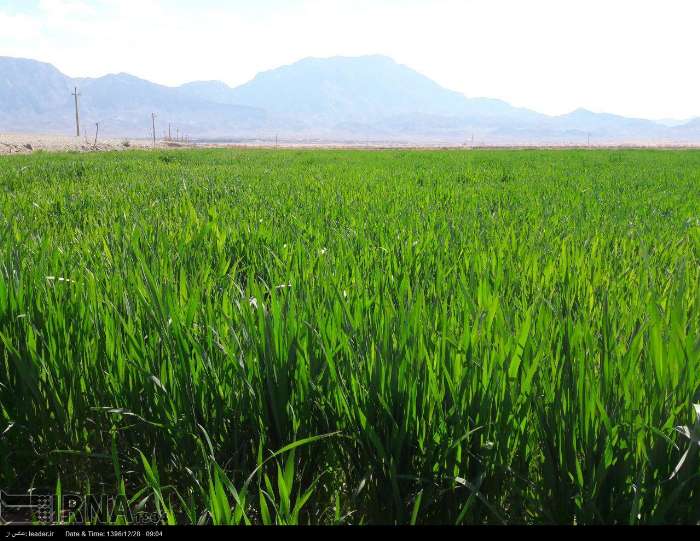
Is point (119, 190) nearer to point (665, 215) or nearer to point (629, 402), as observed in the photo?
point (665, 215)

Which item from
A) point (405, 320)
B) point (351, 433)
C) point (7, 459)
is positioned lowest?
point (7, 459)

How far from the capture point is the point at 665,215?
15.9 feet

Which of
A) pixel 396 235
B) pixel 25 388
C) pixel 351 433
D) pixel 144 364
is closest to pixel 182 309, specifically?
pixel 144 364

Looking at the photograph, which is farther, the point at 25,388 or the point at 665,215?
the point at 665,215

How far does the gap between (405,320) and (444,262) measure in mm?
1352

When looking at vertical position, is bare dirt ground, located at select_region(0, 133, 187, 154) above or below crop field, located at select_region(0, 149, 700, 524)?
above

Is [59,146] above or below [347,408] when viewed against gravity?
above

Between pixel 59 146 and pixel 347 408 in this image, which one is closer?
pixel 347 408

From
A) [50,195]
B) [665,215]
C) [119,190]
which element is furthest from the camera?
[119,190]

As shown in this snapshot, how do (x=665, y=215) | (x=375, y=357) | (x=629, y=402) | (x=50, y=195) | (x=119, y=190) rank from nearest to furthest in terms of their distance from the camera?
(x=629, y=402), (x=375, y=357), (x=665, y=215), (x=50, y=195), (x=119, y=190)

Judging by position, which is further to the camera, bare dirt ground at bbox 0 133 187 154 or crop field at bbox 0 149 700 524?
bare dirt ground at bbox 0 133 187 154

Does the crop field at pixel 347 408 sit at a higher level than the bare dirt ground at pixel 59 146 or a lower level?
lower

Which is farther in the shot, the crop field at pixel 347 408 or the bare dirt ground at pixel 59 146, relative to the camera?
the bare dirt ground at pixel 59 146

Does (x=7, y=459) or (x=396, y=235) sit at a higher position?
(x=396, y=235)
